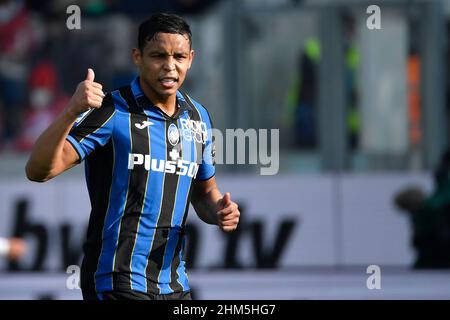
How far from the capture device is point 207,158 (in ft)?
16.3

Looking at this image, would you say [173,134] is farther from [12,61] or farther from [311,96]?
[12,61]

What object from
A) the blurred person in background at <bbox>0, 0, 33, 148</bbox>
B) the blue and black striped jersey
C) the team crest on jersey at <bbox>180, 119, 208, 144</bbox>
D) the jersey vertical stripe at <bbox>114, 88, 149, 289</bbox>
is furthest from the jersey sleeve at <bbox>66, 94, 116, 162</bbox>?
the blurred person in background at <bbox>0, 0, 33, 148</bbox>

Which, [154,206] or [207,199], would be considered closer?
[154,206]

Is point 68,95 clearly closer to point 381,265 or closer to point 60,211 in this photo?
point 60,211

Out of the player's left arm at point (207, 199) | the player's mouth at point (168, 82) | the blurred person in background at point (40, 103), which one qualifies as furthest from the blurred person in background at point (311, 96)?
the player's mouth at point (168, 82)

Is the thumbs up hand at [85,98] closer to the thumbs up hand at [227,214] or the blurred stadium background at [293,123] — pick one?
the thumbs up hand at [227,214]

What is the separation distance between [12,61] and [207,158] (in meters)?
6.46

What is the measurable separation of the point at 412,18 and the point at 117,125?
6.32 m

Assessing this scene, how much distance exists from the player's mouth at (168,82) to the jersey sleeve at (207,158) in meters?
0.37

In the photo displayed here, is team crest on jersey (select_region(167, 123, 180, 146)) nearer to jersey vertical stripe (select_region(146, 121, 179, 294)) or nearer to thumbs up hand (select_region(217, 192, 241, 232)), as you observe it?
jersey vertical stripe (select_region(146, 121, 179, 294))

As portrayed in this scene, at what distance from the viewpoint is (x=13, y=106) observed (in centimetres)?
1111

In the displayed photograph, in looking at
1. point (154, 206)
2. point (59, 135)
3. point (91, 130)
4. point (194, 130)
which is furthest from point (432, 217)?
point (59, 135)
